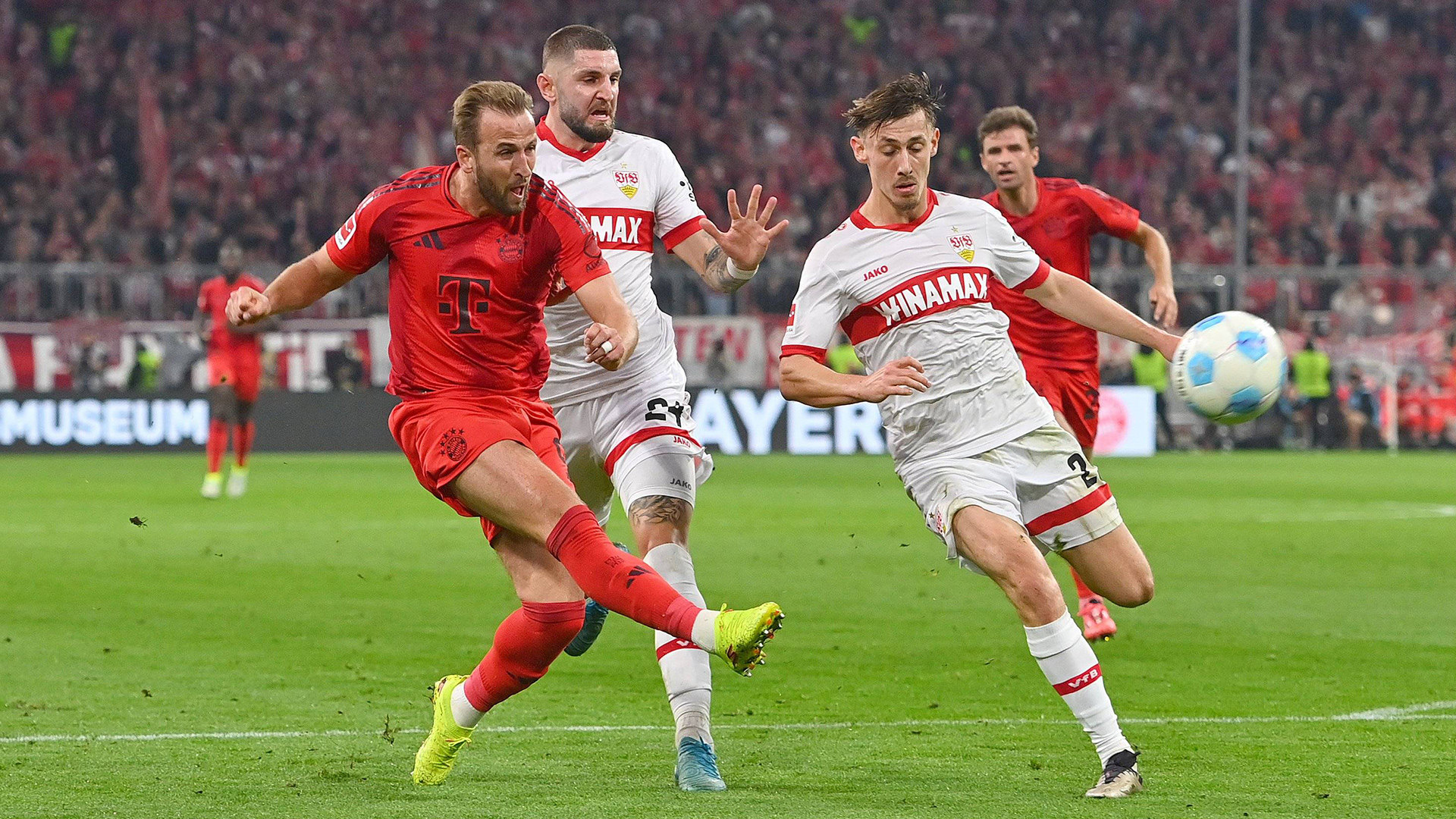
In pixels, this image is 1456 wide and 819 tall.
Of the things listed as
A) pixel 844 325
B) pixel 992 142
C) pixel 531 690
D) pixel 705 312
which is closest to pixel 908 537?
pixel 992 142

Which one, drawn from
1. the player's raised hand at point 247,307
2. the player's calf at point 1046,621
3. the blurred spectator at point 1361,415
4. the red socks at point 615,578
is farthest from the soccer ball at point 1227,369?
the blurred spectator at point 1361,415

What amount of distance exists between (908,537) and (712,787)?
8.54 m

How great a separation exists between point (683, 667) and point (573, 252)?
4.46 feet

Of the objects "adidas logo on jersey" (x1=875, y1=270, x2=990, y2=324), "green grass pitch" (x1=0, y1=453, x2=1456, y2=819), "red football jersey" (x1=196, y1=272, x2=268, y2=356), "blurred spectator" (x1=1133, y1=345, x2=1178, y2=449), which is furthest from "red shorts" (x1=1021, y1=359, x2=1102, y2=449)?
"blurred spectator" (x1=1133, y1=345, x2=1178, y2=449)

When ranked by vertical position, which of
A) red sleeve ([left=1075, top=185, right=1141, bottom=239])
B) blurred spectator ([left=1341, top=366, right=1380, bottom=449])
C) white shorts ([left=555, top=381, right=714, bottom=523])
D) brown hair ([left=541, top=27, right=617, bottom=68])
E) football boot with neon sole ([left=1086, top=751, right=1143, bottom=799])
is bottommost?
blurred spectator ([left=1341, top=366, right=1380, bottom=449])

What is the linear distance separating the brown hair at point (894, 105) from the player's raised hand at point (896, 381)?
895 millimetres

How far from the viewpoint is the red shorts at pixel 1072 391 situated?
9.12m

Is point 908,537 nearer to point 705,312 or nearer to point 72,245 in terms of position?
point 705,312

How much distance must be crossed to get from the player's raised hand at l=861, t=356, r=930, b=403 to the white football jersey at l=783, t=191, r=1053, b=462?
1.56 feet

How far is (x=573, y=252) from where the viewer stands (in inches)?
224

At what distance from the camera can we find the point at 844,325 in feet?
21.1

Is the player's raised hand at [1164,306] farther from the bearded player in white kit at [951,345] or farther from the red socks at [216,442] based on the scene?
the red socks at [216,442]

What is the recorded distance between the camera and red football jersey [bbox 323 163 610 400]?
223 inches

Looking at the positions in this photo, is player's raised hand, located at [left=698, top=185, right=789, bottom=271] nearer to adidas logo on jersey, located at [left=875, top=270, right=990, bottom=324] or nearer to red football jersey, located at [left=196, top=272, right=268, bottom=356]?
adidas logo on jersey, located at [left=875, top=270, right=990, bottom=324]
